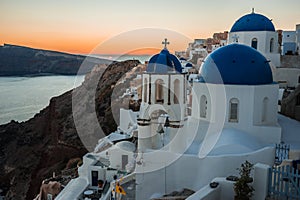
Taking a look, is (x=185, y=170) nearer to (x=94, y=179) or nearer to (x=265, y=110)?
(x=265, y=110)

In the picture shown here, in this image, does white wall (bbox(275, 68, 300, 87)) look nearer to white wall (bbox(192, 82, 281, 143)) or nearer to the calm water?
white wall (bbox(192, 82, 281, 143))

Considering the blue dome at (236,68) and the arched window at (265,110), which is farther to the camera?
the arched window at (265,110)

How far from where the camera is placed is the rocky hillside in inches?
1345

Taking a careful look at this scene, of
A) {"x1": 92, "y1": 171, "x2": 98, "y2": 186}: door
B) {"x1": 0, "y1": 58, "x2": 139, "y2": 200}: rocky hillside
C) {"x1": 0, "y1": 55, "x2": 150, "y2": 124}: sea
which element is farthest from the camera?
{"x1": 0, "y1": 55, "x2": 150, "y2": 124}: sea

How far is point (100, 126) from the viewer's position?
→ 3316 centimetres

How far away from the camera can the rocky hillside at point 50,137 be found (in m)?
34.2

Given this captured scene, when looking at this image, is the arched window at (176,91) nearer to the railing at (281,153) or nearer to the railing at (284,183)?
the railing at (281,153)

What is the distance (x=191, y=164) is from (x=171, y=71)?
10.7 feet

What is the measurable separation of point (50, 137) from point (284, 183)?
38.1 meters

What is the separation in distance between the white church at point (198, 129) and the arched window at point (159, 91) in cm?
4

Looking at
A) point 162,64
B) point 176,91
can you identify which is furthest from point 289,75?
point 162,64

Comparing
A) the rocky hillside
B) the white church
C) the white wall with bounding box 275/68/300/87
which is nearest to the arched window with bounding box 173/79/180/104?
the white church

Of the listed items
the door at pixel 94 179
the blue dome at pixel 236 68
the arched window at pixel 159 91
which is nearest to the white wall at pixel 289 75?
the blue dome at pixel 236 68

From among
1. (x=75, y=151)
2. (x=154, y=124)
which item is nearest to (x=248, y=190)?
(x=154, y=124)
